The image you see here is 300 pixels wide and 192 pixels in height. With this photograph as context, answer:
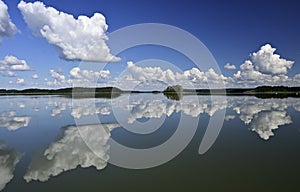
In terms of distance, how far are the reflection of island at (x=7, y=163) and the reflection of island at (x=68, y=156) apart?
0.47m

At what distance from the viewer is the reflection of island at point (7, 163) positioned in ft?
23.0

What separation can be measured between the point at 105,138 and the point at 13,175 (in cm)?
503

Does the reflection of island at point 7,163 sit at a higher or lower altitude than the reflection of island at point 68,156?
lower

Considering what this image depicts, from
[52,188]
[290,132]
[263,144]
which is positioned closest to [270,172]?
[263,144]

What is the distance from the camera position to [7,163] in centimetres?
839

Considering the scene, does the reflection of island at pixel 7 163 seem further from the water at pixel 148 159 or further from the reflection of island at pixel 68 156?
the reflection of island at pixel 68 156

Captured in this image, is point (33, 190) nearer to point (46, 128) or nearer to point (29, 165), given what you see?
point (29, 165)

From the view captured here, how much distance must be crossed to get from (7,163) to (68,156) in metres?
1.80

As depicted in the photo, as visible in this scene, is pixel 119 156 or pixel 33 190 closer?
pixel 33 190

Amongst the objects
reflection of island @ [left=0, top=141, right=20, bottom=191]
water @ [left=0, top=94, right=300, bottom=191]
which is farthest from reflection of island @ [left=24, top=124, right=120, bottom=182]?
reflection of island @ [left=0, top=141, right=20, bottom=191]

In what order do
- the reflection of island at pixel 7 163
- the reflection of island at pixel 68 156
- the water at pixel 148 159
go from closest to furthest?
the water at pixel 148 159, the reflection of island at pixel 7 163, the reflection of island at pixel 68 156

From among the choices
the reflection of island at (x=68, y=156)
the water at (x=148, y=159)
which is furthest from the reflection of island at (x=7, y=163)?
the reflection of island at (x=68, y=156)

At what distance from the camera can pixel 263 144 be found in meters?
10.6

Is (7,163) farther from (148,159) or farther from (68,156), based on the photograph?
(148,159)
